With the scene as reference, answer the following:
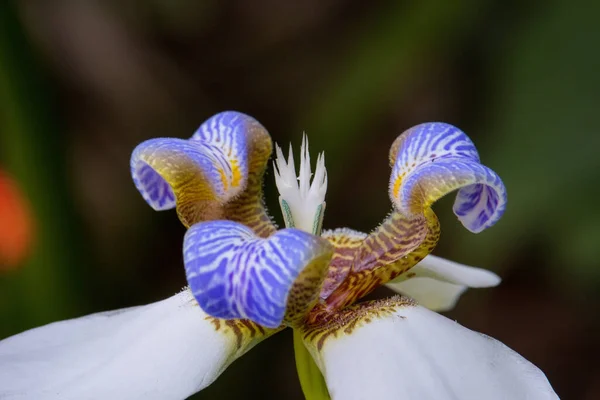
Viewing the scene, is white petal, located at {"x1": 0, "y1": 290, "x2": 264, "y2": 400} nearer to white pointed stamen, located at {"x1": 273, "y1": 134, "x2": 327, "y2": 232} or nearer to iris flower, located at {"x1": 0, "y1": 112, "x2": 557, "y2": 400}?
iris flower, located at {"x1": 0, "y1": 112, "x2": 557, "y2": 400}

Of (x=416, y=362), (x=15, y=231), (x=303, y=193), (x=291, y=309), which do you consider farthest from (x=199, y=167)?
(x=15, y=231)

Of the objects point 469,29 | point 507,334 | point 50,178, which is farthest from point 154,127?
point 507,334

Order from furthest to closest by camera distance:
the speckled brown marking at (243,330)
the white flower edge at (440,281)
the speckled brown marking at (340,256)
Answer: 1. the white flower edge at (440,281)
2. the speckled brown marking at (340,256)
3. the speckled brown marking at (243,330)

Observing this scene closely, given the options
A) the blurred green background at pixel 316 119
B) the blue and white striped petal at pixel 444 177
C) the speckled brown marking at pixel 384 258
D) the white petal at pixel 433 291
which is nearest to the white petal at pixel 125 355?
the speckled brown marking at pixel 384 258

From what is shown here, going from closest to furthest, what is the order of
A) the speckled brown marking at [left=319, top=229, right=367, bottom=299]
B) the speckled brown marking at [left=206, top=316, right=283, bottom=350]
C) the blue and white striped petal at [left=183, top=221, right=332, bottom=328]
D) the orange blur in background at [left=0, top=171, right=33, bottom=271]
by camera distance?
the blue and white striped petal at [left=183, top=221, right=332, bottom=328], the speckled brown marking at [left=206, top=316, right=283, bottom=350], the speckled brown marking at [left=319, top=229, right=367, bottom=299], the orange blur in background at [left=0, top=171, right=33, bottom=271]

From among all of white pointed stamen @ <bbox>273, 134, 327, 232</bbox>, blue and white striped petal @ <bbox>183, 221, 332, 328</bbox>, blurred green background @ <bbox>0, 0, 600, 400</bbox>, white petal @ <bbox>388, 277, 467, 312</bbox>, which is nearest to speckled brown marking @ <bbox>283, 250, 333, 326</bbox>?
blue and white striped petal @ <bbox>183, 221, 332, 328</bbox>

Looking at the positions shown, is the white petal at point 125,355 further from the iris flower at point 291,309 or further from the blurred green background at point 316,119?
the blurred green background at point 316,119
